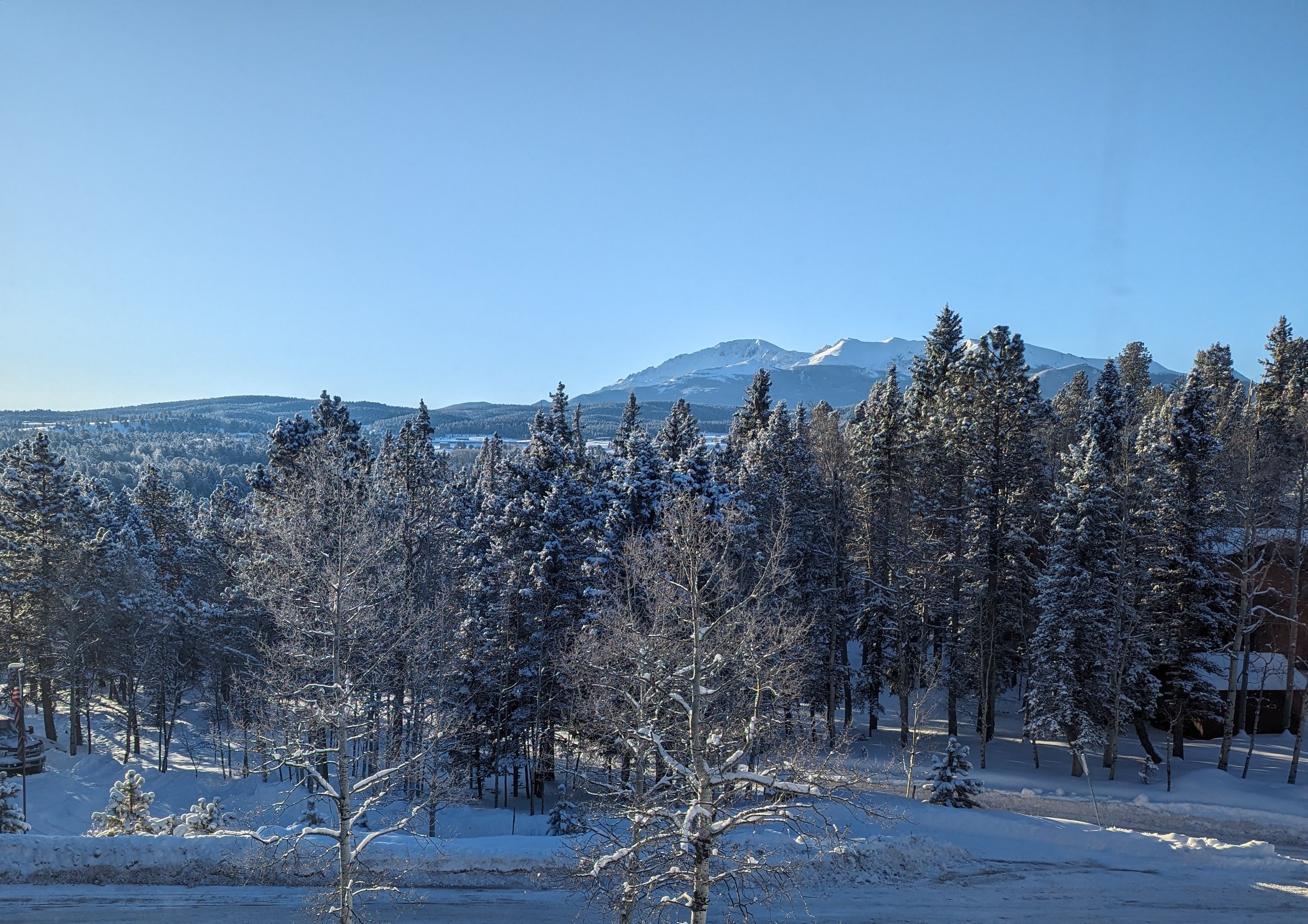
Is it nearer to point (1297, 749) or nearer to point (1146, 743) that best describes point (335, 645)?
point (1146, 743)

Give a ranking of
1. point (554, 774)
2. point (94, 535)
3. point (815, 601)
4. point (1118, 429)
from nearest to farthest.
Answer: point (554, 774), point (815, 601), point (94, 535), point (1118, 429)

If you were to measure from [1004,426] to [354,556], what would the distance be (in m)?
25.6

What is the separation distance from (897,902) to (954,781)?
8517 millimetres

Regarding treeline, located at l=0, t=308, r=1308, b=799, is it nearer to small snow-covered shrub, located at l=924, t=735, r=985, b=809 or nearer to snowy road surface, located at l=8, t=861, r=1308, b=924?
snowy road surface, located at l=8, t=861, r=1308, b=924

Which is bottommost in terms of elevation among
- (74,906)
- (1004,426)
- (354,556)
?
(74,906)

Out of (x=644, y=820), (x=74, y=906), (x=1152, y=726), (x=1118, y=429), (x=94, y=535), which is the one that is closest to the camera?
(x=644, y=820)

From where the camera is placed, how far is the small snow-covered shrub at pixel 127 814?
18422 millimetres

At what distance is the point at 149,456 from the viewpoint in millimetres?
177875

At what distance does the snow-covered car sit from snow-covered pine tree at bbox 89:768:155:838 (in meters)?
12.5

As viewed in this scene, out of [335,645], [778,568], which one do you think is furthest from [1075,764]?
[335,645]

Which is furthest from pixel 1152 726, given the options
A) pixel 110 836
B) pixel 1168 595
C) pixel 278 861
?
pixel 110 836

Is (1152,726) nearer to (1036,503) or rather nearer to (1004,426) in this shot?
(1036,503)

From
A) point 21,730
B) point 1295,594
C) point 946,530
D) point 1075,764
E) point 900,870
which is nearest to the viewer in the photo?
point 900,870

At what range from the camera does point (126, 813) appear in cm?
1905
